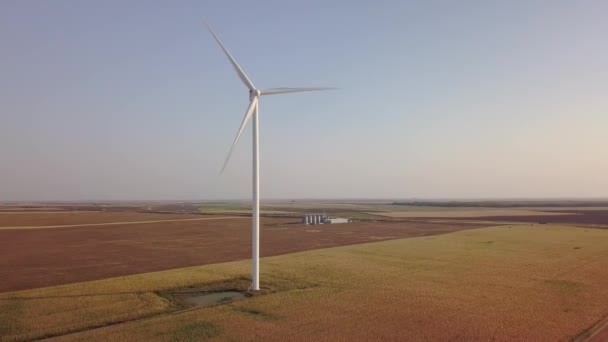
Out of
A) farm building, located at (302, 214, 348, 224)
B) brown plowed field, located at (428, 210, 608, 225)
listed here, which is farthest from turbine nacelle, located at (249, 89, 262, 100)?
brown plowed field, located at (428, 210, 608, 225)

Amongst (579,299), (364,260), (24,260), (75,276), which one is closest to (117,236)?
(24,260)

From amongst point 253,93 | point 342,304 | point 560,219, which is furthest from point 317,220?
point 342,304

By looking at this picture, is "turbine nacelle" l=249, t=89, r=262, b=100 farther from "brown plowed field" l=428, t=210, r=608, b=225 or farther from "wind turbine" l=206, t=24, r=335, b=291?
"brown plowed field" l=428, t=210, r=608, b=225

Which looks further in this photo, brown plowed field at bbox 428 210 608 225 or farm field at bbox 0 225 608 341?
Result: brown plowed field at bbox 428 210 608 225

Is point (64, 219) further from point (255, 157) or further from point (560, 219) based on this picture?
point (560, 219)

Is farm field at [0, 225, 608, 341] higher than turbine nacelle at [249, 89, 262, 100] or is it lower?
lower

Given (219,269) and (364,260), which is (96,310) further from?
(364,260)

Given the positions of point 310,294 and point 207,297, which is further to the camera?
point 207,297

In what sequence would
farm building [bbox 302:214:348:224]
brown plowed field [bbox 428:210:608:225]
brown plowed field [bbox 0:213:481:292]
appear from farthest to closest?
brown plowed field [bbox 428:210:608:225] → farm building [bbox 302:214:348:224] → brown plowed field [bbox 0:213:481:292]
